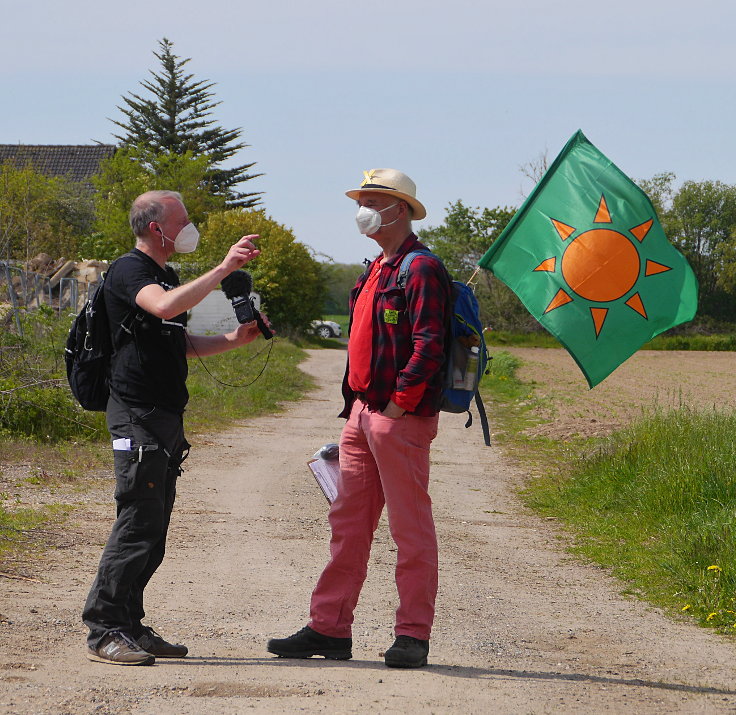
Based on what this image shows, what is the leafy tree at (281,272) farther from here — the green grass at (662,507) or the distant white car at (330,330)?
the green grass at (662,507)

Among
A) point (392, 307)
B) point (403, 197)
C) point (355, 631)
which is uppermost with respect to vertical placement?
point (403, 197)

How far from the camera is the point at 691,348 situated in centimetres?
5931

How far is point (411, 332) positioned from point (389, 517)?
2.73 feet

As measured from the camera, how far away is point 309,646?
16.2ft

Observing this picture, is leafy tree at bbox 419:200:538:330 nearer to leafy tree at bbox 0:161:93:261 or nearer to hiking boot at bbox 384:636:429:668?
leafy tree at bbox 0:161:93:261

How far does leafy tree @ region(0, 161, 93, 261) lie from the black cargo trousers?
26283 millimetres

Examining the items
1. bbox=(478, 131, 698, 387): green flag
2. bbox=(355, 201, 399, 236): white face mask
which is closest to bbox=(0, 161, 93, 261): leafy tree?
bbox=(478, 131, 698, 387): green flag

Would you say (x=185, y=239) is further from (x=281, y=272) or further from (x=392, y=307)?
(x=281, y=272)

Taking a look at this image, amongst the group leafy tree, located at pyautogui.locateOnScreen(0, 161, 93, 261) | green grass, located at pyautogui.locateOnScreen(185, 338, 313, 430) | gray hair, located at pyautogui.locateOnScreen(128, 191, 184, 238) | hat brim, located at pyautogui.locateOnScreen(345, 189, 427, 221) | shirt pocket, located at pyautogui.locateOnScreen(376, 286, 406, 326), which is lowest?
green grass, located at pyautogui.locateOnScreen(185, 338, 313, 430)

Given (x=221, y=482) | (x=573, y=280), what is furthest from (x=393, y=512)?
(x=221, y=482)

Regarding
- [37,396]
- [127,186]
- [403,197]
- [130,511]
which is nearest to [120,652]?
[130,511]

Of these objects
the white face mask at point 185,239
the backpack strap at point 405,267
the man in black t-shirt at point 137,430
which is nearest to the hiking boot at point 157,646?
the man in black t-shirt at point 137,430

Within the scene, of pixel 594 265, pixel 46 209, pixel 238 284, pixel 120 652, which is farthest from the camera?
pixel 46 209

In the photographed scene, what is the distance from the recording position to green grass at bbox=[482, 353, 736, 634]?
6918 mm
